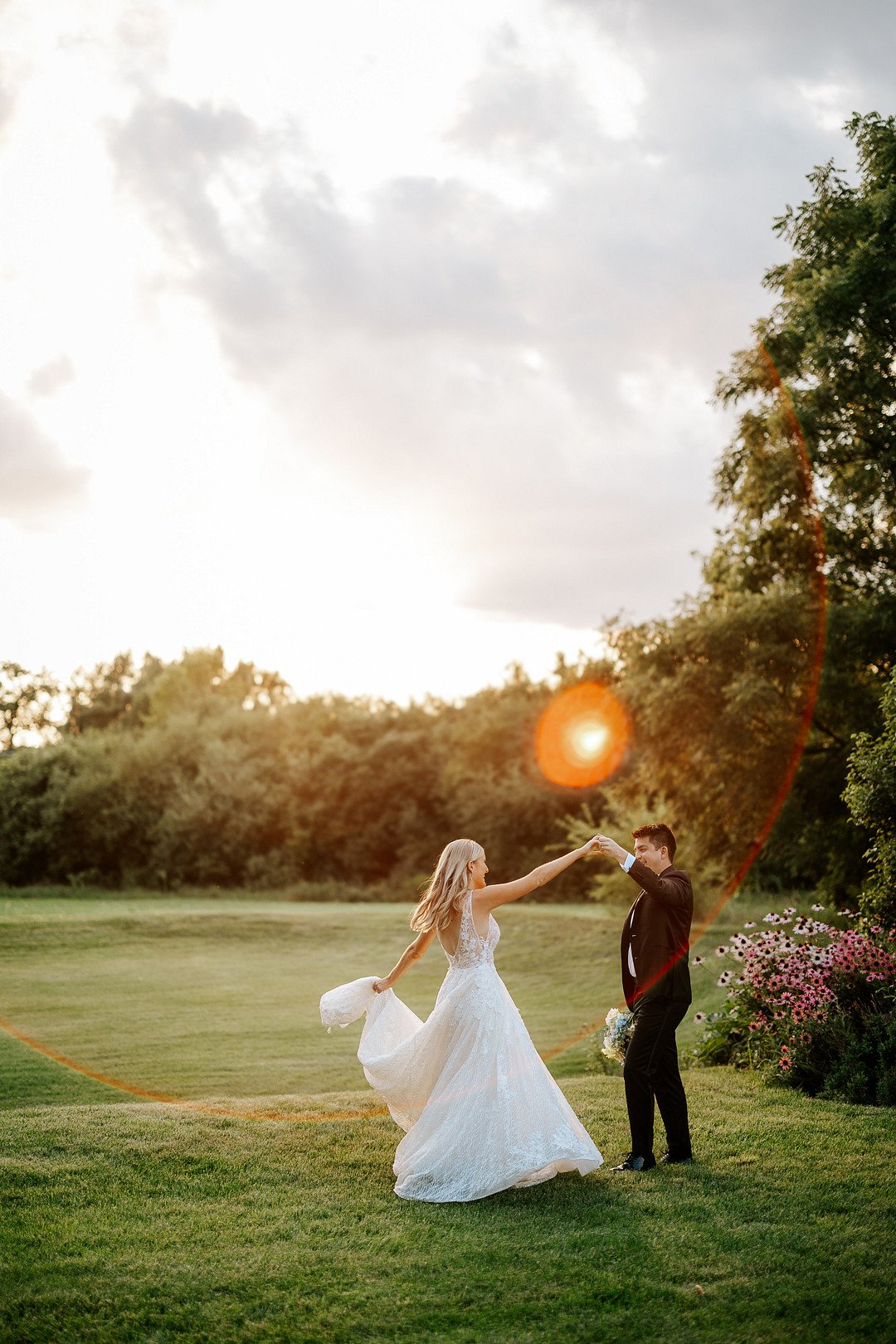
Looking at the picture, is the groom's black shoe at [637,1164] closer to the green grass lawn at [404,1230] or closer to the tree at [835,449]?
the green grass lawn at [404,1230]

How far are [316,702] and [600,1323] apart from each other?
47.2 m

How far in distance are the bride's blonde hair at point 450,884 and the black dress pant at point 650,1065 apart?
142cm

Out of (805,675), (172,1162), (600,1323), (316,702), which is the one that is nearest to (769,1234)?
(600,1323)

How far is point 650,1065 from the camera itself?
274 inches

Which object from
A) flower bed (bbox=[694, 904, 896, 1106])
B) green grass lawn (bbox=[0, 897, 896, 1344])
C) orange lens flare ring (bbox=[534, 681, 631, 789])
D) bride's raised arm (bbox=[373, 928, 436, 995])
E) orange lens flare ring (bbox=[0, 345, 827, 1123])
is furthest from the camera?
orange lens flare ring (bbox=[534, 681, 631, 789])

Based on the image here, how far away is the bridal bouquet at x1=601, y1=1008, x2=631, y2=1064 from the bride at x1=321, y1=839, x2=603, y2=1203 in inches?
71.9

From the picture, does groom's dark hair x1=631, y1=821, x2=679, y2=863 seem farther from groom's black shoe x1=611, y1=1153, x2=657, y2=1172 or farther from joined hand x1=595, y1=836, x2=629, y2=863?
groom's black shoe x1=611, y1=1153, x2=657, y2=1172

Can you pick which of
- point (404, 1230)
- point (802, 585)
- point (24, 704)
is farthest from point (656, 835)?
point (24, 704)

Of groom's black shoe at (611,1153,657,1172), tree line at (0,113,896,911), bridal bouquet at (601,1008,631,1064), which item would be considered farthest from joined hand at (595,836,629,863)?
tree line at (0,113,896,911)

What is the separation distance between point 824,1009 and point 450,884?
4460 mm

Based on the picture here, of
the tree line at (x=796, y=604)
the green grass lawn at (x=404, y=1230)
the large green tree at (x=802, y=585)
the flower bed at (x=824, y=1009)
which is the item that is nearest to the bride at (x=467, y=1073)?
the green grass lawn at (x=404, y=1230)

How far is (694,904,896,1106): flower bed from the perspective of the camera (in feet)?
29.8

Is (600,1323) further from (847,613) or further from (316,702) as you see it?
(316,702)

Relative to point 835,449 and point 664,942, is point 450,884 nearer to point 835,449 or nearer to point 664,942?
point 664,942
